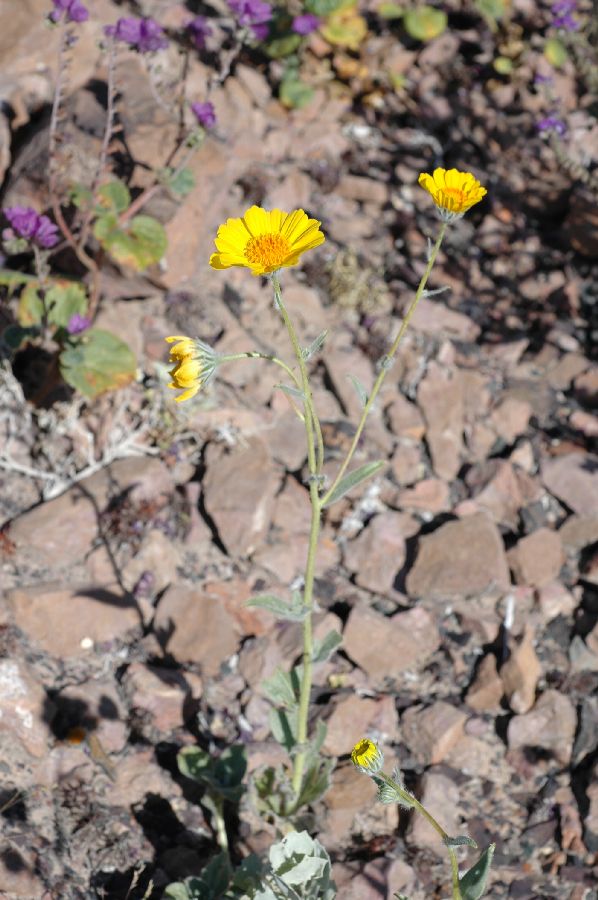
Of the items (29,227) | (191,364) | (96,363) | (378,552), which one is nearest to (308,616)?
(191,364)

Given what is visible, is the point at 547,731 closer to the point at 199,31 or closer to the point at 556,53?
the point at 199,31

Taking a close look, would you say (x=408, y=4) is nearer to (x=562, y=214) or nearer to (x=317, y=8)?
(x=317, y=8)

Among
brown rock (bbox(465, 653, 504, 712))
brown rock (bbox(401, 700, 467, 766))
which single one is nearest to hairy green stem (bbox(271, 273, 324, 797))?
brown rock (bbox(401, 700, 467, 766))

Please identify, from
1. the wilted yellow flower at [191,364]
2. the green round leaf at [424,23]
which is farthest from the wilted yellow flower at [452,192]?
the green round leaf at [424,23]

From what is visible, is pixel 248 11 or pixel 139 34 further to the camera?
pixel 248 11

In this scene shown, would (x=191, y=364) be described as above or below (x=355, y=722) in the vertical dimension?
above

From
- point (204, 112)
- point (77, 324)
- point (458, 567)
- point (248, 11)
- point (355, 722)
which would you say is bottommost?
point (355, 722)

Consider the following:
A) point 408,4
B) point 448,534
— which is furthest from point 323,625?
point 408,4

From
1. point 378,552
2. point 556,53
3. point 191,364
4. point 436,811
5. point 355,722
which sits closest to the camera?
point 191,364
